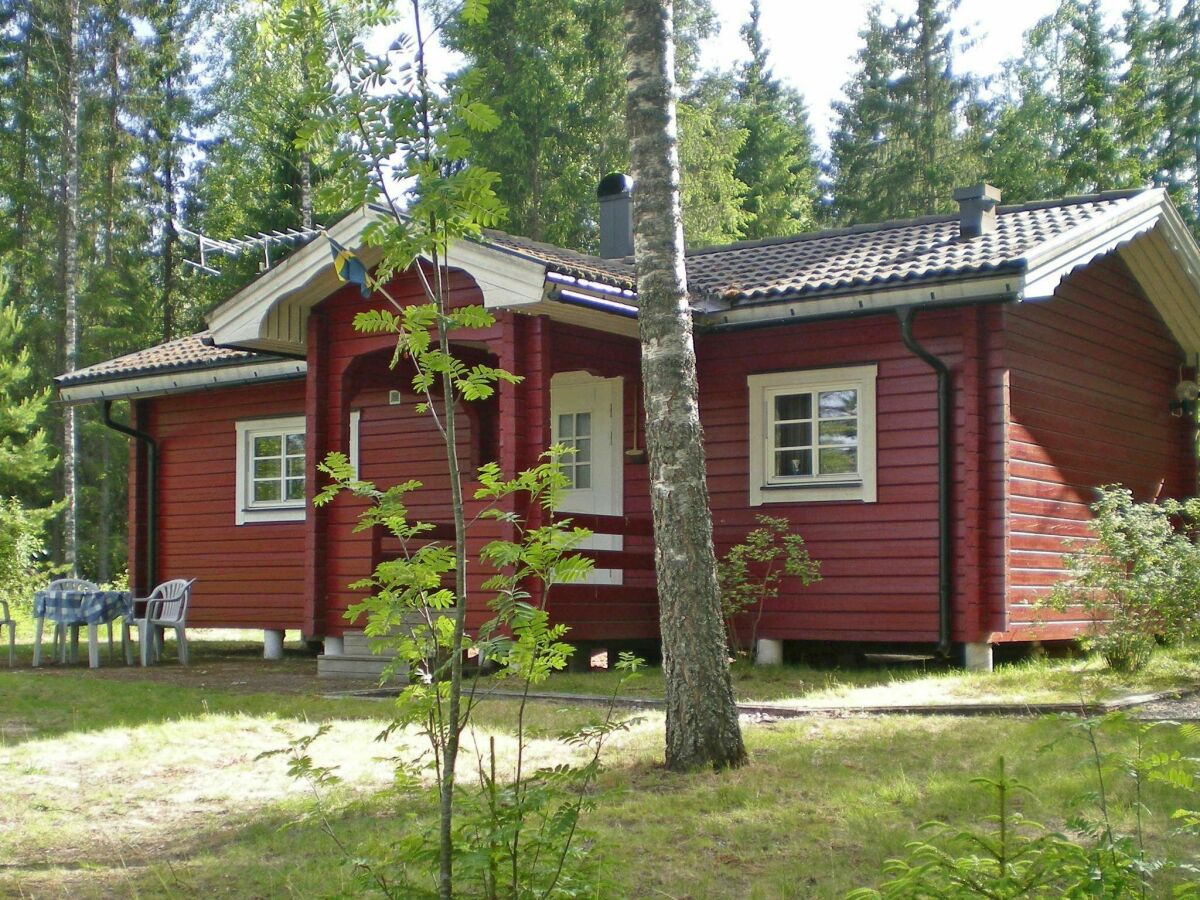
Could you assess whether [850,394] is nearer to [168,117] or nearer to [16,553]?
[16,553]

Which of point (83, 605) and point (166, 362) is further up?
point (166, 362)

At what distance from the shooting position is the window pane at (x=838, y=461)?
39.3 ft

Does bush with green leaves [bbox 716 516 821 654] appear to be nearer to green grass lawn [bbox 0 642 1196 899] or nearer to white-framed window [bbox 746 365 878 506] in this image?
white-framed window [bbox 746 365 878 506]

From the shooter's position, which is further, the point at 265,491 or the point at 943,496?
the point at 265,491

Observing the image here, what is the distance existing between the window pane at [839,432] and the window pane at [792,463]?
0.21 meters

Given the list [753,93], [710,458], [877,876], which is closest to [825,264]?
[710,458]

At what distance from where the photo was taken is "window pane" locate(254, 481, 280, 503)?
16.7 meters

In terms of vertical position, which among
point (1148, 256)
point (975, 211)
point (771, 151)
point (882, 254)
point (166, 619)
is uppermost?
point (771, 151)

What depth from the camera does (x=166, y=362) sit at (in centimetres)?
1612

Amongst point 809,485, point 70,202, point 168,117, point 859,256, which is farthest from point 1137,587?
Answer: point 168,117

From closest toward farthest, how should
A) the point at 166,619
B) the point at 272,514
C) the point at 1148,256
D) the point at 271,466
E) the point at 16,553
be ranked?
the point at 166,619, the point at 1148,256, the point at 272,514, the point at 271,466, the point at 16,553

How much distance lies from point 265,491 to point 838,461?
788cm

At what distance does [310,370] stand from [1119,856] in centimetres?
1044

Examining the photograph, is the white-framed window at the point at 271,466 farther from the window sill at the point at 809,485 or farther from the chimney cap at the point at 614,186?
the window sill at the point at 809,485
